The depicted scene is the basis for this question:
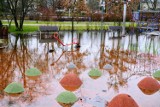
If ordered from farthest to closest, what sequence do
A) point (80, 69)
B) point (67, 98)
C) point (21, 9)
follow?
point (21, 9)
point (80, 69)
point (67, 98)

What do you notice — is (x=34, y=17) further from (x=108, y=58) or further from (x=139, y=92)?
(x=139, y=92)

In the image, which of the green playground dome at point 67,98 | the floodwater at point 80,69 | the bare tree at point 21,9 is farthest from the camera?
the bare tree at point 21,9

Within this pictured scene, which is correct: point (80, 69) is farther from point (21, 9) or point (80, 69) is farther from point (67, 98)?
point (21, 9)

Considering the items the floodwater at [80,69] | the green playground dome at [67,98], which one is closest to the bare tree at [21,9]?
the floodwater at [80,69]

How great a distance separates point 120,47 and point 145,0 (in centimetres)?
2850

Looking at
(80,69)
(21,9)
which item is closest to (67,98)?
(80,69)

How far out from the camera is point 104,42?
18.2 meters

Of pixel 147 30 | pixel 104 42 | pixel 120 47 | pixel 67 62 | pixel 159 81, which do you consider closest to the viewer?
pixel 159 81

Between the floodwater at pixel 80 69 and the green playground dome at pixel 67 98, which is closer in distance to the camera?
the green playground dome at pixel 67 98

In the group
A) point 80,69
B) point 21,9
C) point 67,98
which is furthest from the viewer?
point 21,9

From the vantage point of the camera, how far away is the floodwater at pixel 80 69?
7805 millimetres

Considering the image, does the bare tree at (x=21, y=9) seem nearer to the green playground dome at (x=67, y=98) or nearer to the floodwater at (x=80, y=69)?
the floodwater at (x=80, y=69)

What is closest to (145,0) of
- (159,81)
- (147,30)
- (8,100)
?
(147,30)

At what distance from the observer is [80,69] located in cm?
1109
